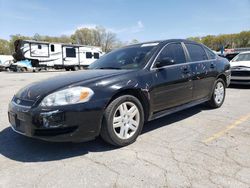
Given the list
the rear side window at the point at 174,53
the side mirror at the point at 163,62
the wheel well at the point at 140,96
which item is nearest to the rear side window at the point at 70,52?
the rear side window at the point at 174,53

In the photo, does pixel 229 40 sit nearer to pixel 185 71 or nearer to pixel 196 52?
pixel 196 52

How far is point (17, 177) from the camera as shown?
3070 mm

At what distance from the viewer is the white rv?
26891 mm

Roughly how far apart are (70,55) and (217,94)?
87.1 feet

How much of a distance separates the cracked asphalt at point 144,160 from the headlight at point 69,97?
73 centimetres

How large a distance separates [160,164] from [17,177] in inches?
65.0

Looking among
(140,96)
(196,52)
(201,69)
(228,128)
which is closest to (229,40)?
(196,52)

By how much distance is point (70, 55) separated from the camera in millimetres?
31141

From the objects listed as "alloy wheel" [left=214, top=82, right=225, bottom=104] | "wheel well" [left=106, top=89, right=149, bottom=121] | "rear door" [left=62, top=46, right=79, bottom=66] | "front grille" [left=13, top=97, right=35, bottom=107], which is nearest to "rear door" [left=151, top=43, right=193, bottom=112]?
"wheel well" [left=106, top=89, right=149, bottom=121]

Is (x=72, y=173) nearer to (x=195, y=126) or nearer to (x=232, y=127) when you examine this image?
(x=195, y=126)

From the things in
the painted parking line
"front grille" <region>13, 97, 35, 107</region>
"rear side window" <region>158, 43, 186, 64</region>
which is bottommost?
the painted parking line

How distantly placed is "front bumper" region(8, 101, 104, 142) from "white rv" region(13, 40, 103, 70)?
25.0 m

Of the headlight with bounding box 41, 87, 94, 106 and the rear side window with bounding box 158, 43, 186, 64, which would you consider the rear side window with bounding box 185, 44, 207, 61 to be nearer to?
the rear side window with bounding box 158, 43, 186, 64

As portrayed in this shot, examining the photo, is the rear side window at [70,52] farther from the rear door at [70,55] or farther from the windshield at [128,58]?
the windshield at [128,58]
